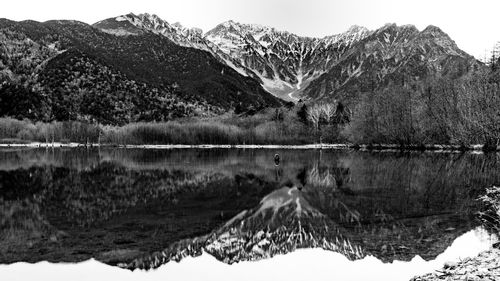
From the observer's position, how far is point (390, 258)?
1605 cm

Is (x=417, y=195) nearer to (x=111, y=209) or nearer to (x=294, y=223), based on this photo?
(x=294, y=223)

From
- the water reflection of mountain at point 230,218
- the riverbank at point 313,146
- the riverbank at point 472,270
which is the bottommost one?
the riverbank at point 313,146

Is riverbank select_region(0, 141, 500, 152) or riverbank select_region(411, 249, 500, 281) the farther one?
riverbank select_region(0, 141, 500, 152)

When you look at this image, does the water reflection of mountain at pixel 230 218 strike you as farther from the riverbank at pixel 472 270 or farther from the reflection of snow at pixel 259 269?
the riverbank at pixel 472 270

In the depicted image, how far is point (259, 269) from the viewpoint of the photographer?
1579cm

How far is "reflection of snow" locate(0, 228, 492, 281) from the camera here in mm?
14508

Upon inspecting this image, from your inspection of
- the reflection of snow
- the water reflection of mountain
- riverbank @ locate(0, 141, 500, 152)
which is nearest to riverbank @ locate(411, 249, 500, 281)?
the reflection of snow

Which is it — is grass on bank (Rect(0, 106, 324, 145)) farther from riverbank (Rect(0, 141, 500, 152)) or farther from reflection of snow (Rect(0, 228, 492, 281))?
reflection of snow (Rect(0, 228, 492, 281))

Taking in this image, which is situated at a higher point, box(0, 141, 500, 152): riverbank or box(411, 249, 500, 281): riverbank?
box(411, 249, 500, 281): riverbank

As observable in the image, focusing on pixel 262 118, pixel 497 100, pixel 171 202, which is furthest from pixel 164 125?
pixel 171 202

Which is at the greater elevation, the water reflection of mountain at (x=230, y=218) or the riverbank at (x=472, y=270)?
the riverbank at (x=472, y=270)

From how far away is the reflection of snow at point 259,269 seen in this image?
14508mm

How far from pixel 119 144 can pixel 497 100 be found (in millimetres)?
131439

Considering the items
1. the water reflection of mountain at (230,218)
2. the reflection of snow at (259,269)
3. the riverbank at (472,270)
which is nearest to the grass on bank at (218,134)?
the water reflection of mountain at (230,218)
